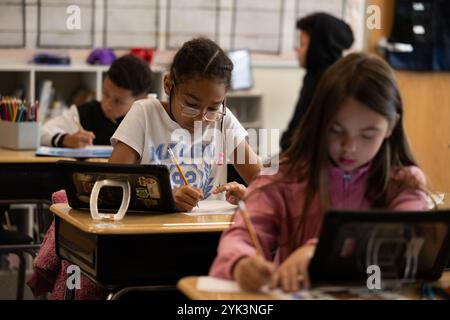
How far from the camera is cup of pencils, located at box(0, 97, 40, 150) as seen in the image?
156 inches

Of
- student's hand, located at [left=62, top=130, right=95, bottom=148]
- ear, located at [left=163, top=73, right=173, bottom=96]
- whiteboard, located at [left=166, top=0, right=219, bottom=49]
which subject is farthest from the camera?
whiteboard, located at [left=166, top=0, right=219, bottom=49]

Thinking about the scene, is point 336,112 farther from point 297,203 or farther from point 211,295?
point 211,295

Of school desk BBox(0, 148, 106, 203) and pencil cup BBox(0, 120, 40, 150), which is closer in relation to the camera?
school desk BBox(0, 148, 106, 203)

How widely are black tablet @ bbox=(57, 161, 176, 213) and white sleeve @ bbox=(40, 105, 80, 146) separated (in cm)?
166

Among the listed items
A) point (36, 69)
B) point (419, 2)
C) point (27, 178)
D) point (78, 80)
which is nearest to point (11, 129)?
point (27, 178)

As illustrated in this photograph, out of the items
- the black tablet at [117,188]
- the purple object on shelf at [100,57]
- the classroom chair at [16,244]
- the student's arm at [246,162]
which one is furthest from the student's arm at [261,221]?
the purple object on shelf at [100,57]

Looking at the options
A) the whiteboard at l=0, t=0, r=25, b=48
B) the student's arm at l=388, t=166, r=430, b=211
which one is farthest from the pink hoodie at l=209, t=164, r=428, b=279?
the whiteboard at l=0, t=0, r=25, b=48

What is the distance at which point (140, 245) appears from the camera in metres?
2.35

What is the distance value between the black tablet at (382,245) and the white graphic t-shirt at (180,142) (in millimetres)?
1194

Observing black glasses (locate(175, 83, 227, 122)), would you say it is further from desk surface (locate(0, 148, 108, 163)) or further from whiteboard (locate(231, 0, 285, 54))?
whiteboard (locate(231, 0, 285, 54))

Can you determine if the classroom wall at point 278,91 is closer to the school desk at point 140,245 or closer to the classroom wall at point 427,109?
the classroom wall at point 427,109

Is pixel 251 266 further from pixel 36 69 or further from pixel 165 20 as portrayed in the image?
pixel 165 20

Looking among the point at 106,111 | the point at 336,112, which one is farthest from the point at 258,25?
the point at 336,112

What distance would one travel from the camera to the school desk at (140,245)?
2309 mm
